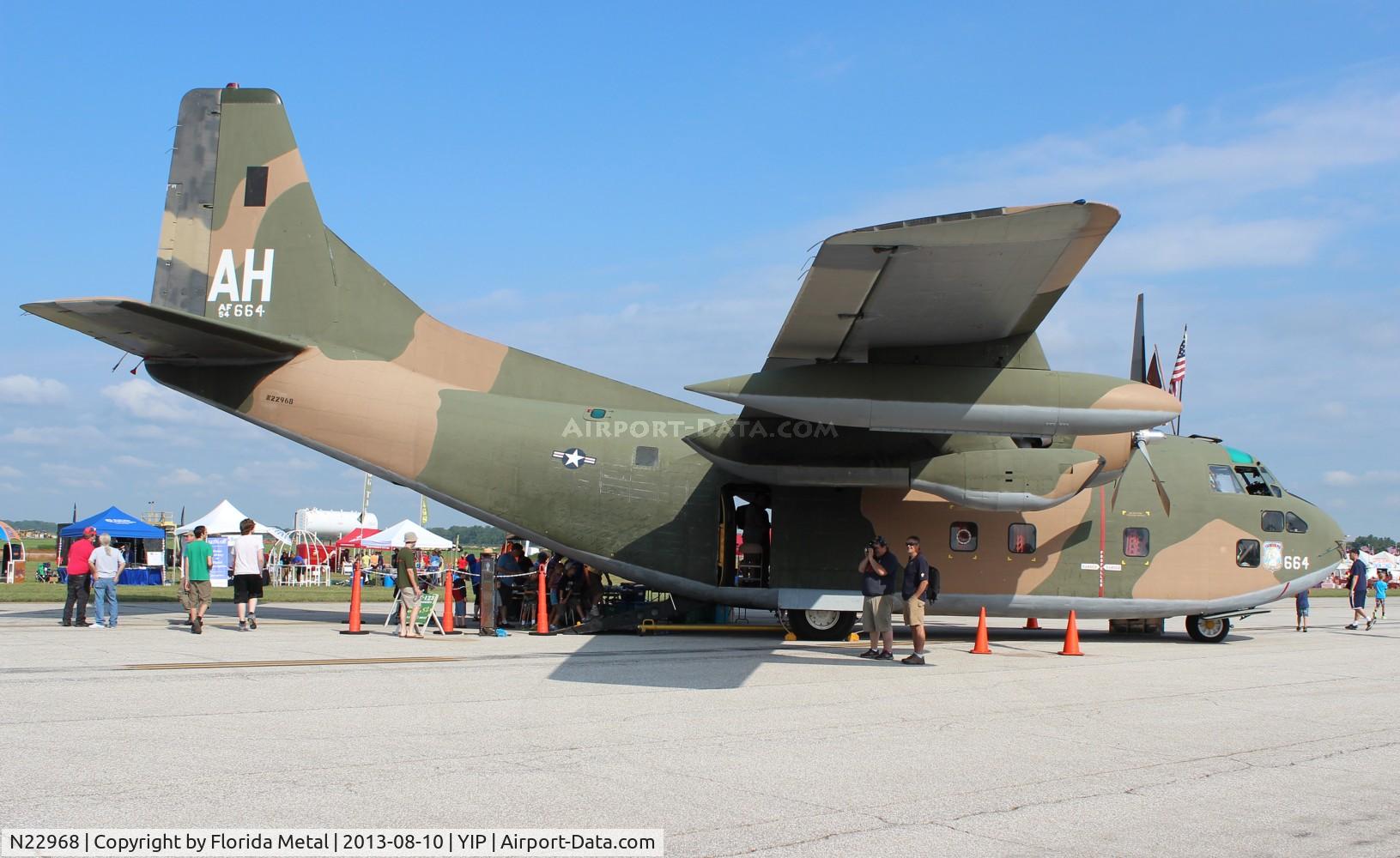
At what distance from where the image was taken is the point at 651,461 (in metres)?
17.0

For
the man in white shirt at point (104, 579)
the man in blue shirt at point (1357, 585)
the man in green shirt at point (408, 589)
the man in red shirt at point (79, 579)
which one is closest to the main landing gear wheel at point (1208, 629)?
the man in blue shirt at point (1357, 585)

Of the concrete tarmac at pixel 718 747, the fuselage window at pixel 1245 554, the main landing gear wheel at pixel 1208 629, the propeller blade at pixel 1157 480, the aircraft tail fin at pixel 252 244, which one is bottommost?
the concrete tarmac at pixel 718 747

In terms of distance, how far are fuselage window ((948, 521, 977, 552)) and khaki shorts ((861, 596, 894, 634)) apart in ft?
7.50

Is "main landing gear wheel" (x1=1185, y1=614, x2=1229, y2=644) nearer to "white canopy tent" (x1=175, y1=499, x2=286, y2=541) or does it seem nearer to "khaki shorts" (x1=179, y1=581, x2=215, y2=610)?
"khaki shorts" (x1=179, y1=581, x2=215, y2=610)

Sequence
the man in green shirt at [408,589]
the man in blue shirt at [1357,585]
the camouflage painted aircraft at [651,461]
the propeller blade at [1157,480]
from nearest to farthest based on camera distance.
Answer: the camouflage painted aircraft at [651,461] < the propeller blade at [1157,480] < the man in green shirt at [408,589] < the man in blue shirt at [1357,585]

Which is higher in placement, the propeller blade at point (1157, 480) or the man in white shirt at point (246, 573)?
the propeller blade at point (1157, 480)

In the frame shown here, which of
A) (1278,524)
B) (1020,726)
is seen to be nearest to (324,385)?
(1020,726)

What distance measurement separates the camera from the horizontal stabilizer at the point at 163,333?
46.6 feet

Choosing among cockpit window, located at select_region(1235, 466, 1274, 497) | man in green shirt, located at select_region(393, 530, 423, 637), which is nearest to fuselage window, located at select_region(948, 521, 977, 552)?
cockpit window, located at select_region(1235, 466, 1274, 497)

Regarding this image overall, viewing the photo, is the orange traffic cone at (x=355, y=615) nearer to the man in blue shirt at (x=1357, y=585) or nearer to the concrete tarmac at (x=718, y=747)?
the concrete tarmac at (x=718, y=747)

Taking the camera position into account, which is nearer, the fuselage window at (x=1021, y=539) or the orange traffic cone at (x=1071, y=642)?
the orange traffic cone at (x=1071, y=642)

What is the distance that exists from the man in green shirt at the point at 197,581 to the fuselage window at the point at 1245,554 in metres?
15.7

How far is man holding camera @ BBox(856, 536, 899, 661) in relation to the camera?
46.6 ft

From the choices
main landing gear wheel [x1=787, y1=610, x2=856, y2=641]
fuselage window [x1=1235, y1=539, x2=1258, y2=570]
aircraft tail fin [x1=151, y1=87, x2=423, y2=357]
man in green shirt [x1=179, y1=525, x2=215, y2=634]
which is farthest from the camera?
aircraft tail fin [x1=151, y1=87, x2=423, y2=357]
